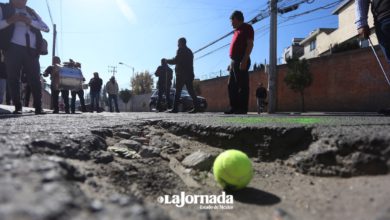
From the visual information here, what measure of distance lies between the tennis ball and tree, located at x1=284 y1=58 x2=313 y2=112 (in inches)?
676

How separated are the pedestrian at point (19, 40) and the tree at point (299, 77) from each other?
15.2 meters

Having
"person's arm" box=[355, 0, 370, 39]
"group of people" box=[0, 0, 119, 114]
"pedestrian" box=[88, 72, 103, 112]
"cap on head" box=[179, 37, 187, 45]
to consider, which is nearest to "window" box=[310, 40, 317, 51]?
"pedestrian" box=[88, 72, 103, 112]

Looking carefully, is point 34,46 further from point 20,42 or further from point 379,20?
point 379,20

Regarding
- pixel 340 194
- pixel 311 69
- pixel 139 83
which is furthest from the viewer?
pixel 139 83

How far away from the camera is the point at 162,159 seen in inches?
87.7

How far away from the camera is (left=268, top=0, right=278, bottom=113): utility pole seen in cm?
1497

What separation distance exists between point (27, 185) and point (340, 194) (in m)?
1.25

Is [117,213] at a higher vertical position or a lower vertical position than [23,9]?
lower

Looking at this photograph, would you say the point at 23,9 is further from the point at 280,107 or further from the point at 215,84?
the point at 215,84

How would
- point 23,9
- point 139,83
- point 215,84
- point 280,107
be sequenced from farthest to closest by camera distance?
1. point 139,83
2. point 215,84
3. point 280,107
4. point 23,9

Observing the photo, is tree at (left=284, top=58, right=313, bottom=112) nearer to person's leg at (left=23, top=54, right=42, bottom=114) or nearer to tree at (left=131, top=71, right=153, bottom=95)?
person's leg at (left=23, top=54, right=42, bottom=114)

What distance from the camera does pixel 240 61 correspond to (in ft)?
17.5

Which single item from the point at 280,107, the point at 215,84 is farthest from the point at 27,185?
the point at 215,84

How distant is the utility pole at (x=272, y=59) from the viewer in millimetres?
14969
